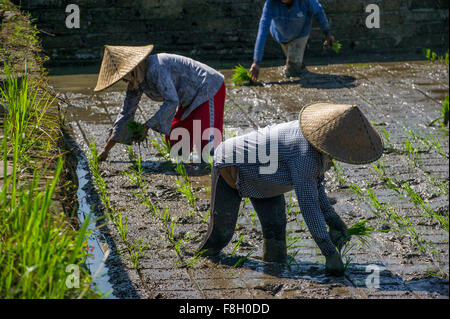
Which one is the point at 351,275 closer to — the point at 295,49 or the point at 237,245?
the point at 237,245

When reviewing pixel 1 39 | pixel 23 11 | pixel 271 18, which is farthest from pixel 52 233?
pixel 23 11

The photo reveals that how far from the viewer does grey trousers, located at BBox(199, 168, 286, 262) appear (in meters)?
4.48

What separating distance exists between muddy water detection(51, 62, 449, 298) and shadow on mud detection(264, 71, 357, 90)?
0.10m

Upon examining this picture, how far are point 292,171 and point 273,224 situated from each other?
552 millimetres

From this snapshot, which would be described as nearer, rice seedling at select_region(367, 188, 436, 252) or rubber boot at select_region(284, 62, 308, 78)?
rice seedling at select_region(367, 188, 436, 252)

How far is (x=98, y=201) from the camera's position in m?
5.57

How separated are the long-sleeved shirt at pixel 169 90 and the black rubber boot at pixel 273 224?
Result: 5.21ft

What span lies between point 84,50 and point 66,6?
0.66 m

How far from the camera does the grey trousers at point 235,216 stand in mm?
4484

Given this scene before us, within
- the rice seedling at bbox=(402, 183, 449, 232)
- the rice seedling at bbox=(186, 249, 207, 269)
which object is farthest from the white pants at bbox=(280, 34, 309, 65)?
the rice seedling at bbox=(186, 249, 207, 269)

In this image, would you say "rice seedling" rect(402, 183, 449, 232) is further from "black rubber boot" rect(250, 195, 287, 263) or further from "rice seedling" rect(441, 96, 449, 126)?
"black rubber boot" rect(250, 195, 287, 263)

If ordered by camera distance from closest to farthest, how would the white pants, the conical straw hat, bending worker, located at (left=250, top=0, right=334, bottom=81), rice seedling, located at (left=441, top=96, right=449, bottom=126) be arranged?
1. the conical straw hat
2. rice seedling, located at (left=441, top=96, right=449, bottom=126)
3. bending worker, located at (left=250, top=0, right=334, bottom=81)
4. the white pants

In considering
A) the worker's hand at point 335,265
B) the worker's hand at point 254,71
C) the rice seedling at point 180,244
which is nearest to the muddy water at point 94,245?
the rice seedling at point 180,244

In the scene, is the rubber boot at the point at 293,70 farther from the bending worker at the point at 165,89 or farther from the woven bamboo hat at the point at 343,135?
the woven bamboo hat at the point at 343,135
